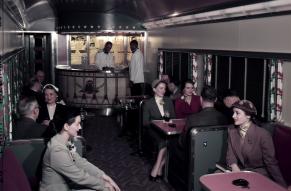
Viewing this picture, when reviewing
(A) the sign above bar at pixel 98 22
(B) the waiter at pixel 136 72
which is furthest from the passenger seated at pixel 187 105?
(A) the sign above bar at pixel 98 22

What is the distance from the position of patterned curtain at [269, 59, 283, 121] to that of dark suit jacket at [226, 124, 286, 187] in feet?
2.75

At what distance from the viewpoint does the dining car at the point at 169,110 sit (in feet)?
11.7

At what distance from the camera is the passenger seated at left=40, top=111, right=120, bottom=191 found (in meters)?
3.24

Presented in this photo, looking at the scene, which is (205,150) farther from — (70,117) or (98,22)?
(98,22)

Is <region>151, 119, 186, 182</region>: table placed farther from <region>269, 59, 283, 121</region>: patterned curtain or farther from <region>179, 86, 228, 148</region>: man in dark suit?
<region>269, 59, 283, 121</region>: patterned curtain

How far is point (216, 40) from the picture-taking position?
6.33 meters

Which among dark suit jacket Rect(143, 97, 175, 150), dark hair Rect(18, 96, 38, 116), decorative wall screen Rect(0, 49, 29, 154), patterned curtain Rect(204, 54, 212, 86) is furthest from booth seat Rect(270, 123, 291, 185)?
decorative wall screen Rect(0, 49, 29, 154)

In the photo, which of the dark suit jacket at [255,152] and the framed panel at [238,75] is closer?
the dark suit jacket at [255,152]

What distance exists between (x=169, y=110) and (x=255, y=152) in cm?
224

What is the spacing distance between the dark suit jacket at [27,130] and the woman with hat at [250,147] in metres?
2.08

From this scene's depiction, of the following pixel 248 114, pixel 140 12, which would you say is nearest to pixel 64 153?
pixel 248 114

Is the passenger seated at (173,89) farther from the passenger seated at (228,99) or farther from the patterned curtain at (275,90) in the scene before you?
the patterned curtain at (275,90)

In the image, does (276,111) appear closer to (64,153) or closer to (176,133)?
(176,133)

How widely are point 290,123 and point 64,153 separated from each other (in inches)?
103
